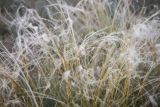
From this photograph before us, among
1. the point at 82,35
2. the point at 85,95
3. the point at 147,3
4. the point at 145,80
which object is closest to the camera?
the point at 85,95

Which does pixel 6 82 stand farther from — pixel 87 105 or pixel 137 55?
pixel 137 55

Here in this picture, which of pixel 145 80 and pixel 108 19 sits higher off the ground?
pixel 108 19

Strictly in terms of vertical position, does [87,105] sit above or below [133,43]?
below

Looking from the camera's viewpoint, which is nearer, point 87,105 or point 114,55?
point 87,105

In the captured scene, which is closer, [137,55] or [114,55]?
[137,55]

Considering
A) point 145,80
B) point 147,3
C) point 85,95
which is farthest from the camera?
point 147,3

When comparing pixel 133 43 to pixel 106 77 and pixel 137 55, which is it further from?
pixel 106 77

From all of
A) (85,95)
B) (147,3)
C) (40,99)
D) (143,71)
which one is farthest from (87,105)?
(147,3)

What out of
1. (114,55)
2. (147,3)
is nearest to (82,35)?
(114,55)

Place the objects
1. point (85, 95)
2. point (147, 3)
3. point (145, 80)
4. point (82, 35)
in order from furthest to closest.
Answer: point (147, 3)
point (82, 35)
point (145, 80)
point (85, 95)
